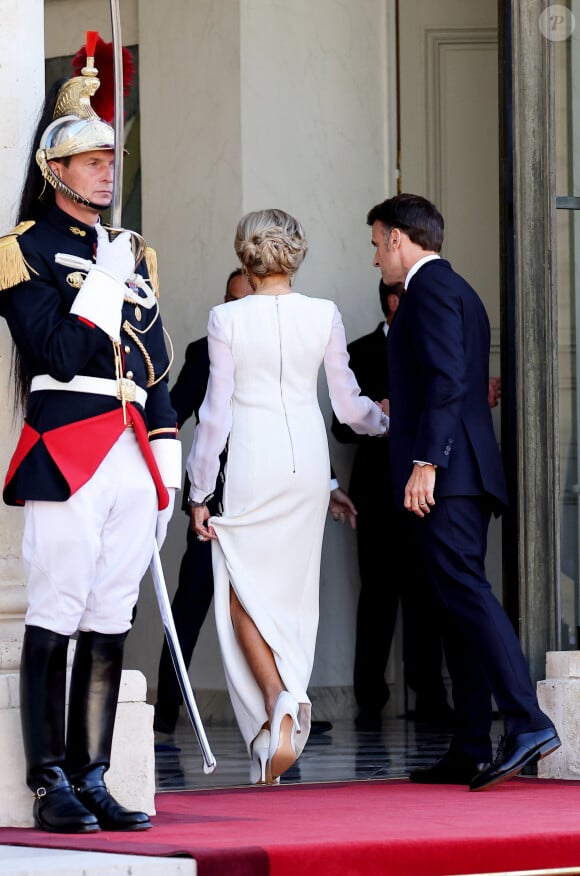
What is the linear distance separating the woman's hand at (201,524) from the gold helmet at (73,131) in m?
1.66

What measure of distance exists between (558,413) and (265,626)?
1.21 meters

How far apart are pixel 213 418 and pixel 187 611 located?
165 centimetres

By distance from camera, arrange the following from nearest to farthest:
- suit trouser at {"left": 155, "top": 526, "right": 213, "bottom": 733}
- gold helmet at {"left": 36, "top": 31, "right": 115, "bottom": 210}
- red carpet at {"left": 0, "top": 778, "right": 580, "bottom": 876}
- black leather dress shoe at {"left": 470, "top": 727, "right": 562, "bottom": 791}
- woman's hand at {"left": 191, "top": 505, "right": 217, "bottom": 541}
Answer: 1. red carpet at {"left": 0, "top": 778, "right": 580, "bottom": 876}
2. gold helmet at {"left": 36, "top": 31, "right": 115, "bottom": 210}
3. black leather dress shoe at {"left": 470, "top": 727, "right": 562, "bottom": 791}
4. woman's hand at {"left": 191, "top": 505, "right": 217, "bottom": 541}
5. suit trouser at {"left": 155, "top": 526, "right": 213, "bottom": 733}

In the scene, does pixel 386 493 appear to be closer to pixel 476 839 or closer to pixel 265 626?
pixel 265 626

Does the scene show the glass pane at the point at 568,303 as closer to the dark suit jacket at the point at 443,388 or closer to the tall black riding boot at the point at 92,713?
the dark suit jacket at the point at 443,388

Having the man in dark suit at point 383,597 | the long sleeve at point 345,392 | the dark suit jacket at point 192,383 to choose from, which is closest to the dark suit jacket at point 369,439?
the man in dark suit at point 383,597

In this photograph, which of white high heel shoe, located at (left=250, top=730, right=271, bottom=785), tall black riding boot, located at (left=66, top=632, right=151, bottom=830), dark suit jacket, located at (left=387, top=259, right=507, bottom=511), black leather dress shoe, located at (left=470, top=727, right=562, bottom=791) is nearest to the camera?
tall black riding boot, located at (left=66, top=632, right=151, bottom=830)

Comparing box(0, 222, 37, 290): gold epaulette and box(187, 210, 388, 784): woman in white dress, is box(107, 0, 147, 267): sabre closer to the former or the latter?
box(0, 222, 37, 290): gold epaulette

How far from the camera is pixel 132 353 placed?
15.0 ft

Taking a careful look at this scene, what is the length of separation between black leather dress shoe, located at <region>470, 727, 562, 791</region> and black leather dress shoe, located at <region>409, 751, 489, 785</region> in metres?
0.28

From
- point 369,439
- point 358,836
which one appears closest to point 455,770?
point 358,836

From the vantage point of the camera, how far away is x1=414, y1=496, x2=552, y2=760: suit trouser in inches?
209

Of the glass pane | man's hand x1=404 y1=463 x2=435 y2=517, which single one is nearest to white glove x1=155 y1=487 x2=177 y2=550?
man's hand x1=404 y1=463 x2=435 y2=517

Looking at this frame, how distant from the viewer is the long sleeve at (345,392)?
6.09m
